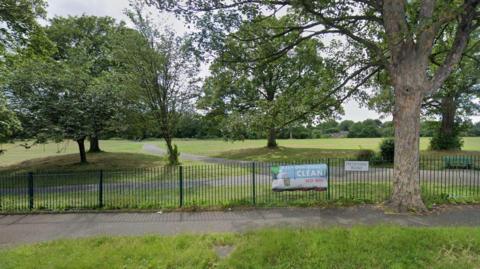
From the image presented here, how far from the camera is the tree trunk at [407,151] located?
755cm

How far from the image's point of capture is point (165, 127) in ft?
66.7

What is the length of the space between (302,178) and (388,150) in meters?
12.2

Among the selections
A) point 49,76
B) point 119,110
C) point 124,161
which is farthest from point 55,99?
point 124,161

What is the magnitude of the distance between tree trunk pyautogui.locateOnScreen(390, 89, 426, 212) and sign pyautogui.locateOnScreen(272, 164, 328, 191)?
2040 mm

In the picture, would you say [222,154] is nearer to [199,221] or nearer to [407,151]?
[199,221]

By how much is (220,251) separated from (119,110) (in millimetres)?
16526

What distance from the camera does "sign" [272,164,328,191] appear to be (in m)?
8.82

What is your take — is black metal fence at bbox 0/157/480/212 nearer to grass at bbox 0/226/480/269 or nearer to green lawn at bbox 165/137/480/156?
grass at bbox 0/226/480/269

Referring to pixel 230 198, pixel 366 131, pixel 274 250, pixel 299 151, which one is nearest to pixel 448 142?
pixel 299 151

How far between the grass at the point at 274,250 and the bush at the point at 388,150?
13317mm

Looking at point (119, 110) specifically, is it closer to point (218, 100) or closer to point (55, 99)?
point (55, 99)

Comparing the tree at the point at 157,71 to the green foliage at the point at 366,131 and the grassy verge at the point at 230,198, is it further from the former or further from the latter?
the green foliage at the point at 366,131

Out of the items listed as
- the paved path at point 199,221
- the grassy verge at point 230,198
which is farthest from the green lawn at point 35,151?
the paved path at point 199,221

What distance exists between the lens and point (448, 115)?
81.9ft
